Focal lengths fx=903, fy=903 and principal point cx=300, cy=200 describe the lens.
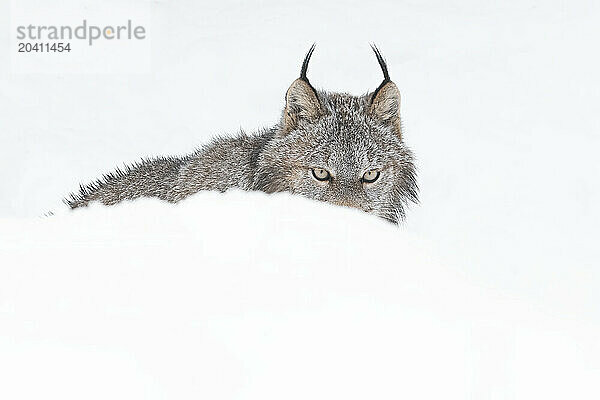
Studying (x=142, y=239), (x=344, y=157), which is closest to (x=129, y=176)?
(x=344, y=157)

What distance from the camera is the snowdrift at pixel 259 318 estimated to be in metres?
2.53

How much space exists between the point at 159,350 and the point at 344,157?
2.20 metres

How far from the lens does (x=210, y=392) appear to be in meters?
2.46

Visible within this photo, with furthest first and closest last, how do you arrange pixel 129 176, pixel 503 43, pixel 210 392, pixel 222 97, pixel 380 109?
pixel 503 43, pixel 222 97, pixel 129 176, pixel 380 109, pixel 210 392

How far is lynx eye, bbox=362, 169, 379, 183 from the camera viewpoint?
466 cm

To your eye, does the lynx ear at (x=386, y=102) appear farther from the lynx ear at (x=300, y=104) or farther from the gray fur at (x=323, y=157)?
the lynx ear at (x=300, y=104)

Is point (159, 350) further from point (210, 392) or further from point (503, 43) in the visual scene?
point (503, 43)

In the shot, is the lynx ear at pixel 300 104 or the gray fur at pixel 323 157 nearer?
the gray fur at pixel 323 157

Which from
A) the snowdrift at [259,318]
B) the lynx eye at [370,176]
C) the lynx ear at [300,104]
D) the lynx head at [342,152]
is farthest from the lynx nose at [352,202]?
the snowdrift at [259,318]

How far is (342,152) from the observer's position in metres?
4.62

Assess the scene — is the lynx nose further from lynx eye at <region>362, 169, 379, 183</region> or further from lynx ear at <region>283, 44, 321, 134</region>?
lynx ear at <region>283, 44, 321, 134</region>

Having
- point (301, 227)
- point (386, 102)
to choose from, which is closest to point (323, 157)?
point (386, 102)

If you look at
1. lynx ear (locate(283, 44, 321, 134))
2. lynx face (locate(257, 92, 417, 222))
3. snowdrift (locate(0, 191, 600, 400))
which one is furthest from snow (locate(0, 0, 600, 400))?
lynx ear (locate(283, 44, 321, 134))

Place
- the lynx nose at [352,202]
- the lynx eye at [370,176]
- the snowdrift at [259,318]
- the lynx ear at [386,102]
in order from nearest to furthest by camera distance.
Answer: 1. the snowdrift at [259,318]
2. the lynx nose at [352,202]
3. the lynx eye at [370,176]
4. the lynx ear at [386,102]
